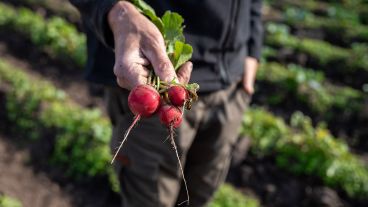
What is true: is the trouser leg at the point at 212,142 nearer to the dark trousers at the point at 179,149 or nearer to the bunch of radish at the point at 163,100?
the dark trousers at the point at 179,149

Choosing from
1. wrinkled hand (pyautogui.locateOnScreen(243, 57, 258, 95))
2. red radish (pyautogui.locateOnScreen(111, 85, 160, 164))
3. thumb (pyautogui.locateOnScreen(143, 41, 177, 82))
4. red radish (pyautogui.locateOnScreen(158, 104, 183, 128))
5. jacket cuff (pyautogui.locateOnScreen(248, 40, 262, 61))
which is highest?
thumb (pyautogui.locateOnScreen(143, 41, 177, 82))

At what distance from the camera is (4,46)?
19.5 feet

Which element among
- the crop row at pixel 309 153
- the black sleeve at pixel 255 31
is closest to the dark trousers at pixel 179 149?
the black sleeve at pixel 255 31

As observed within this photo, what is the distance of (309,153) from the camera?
4.46 metres

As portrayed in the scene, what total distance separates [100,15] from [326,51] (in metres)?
5.43

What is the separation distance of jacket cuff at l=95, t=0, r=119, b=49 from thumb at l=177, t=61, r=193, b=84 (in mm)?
375

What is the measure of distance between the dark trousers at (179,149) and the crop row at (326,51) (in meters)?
4.27

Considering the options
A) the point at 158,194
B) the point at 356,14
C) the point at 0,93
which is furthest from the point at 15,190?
the point at 356,14

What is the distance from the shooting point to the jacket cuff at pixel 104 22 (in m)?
1.67

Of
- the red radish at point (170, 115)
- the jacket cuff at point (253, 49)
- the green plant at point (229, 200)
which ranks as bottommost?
the green plant at point (229, 200)

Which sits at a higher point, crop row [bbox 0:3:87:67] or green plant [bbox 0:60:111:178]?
crop row [bbox 0:3:87:67]

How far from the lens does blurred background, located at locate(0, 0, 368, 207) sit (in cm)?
407

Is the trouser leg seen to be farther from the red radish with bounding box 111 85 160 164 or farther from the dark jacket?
the red radish with bounding box 111 85 160 164

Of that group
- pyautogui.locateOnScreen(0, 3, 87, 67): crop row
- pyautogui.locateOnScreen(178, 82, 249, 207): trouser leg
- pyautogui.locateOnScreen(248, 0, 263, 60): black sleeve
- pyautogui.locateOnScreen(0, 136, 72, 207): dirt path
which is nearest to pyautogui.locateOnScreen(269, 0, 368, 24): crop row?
pyautogui.locateOnScreen(0, 3, 87, 67): crop row
